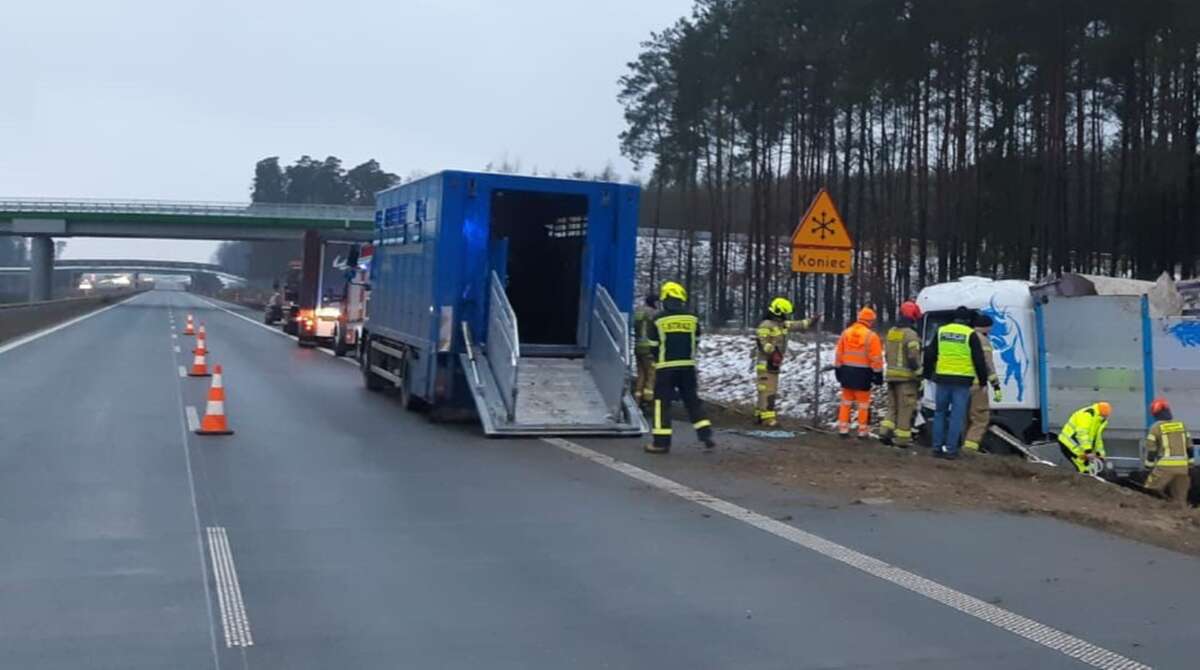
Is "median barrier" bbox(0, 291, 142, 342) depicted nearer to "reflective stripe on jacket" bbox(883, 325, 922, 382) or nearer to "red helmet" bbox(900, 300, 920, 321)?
"reflective stripe on jacket" bbox(883, 325, 922, 382)

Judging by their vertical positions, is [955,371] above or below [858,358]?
below

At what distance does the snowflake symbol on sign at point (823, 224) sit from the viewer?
1700cm

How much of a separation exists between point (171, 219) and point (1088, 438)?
6755cm

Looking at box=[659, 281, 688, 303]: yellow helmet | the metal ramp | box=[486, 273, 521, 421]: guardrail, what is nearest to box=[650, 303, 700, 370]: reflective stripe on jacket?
box=[659, 281, 688, 303]: yellow helmet

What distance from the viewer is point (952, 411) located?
1539 centimetres

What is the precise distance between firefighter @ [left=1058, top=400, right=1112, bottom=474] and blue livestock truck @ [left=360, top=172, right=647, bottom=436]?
5137mm

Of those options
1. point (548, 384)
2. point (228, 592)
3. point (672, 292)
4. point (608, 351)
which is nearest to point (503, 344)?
point (548, 384)

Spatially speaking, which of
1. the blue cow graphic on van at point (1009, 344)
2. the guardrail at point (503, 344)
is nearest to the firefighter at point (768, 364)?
the blue cow graphic on van at point (1009, 344)

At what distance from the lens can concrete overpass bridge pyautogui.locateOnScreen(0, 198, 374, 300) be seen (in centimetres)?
7475

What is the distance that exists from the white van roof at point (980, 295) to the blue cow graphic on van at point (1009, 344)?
0.10 m

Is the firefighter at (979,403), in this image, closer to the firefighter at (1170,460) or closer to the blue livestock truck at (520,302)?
the firefighter at (1170,460)

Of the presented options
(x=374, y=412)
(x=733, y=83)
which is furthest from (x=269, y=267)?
(x=374, y=412)

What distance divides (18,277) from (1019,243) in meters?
136

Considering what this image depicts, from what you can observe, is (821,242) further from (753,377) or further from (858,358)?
(753,377)
